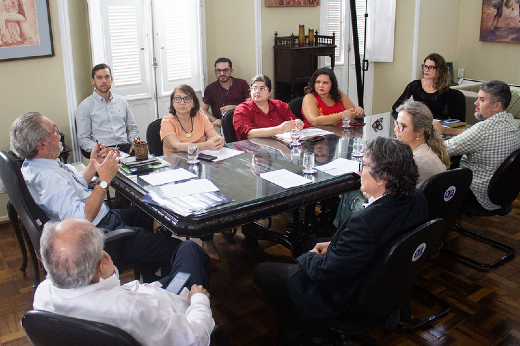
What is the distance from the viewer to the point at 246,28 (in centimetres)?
593

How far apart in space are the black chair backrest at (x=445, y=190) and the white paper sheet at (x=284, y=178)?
24.6 inches

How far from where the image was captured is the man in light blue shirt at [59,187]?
100 inches

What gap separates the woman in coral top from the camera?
13.9 ft

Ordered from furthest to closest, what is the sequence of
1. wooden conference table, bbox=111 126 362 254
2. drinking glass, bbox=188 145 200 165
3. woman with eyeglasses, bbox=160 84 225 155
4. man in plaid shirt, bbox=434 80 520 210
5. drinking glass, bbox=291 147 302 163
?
woman with eyeglasses, bbox=160 84 225 155, man in plaid shirt, bbox=434 80 520 210, drinking glass, bbox=291 147 302 163, drinking glass, bbox=188 145 200 165, wooden conference table, bbox=111 126 362 254

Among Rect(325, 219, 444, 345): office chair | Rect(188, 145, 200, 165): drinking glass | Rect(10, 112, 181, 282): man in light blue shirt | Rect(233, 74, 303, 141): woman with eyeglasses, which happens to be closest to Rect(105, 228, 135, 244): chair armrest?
Rect(10, 112, 181, 282): man in light blue shirt

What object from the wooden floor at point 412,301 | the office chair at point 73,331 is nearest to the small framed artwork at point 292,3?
the wooden floor at point 412,301

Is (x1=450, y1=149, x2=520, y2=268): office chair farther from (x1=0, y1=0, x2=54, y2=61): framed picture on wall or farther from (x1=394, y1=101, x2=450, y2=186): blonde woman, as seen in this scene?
(x1=0, y1=0, x2=54, y2=61): framed picture on wall

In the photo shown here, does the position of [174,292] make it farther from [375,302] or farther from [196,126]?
[196,126]

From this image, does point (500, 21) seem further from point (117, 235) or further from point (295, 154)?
point (117, 235)

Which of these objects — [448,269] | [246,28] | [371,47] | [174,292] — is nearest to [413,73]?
[371,47]

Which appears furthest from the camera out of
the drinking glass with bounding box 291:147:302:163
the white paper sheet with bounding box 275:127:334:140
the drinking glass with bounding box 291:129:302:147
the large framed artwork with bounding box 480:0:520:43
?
the large framed artwork with bounding box 480:0:520:43

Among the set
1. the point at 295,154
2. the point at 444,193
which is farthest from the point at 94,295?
the point at 295,154

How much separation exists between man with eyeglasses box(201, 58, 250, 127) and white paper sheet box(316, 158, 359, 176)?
2419mm

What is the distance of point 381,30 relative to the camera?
23.5 ft
